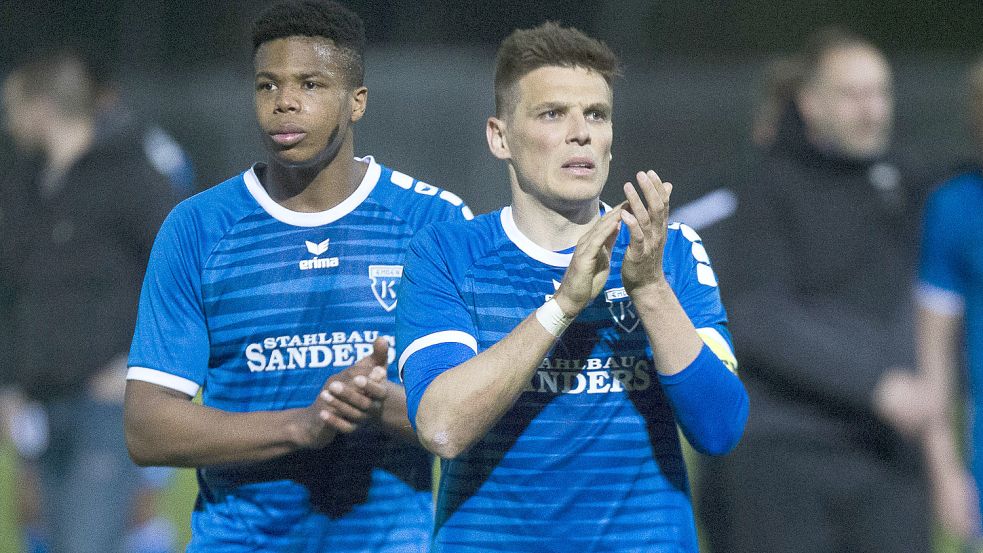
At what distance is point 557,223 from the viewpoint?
9.25ft

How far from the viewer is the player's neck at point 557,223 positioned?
111 inches

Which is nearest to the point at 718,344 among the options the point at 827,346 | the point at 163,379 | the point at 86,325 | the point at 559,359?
the point at 559,359

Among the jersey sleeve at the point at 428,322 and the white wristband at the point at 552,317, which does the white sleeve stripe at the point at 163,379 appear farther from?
the white wristband at the point at 552,317

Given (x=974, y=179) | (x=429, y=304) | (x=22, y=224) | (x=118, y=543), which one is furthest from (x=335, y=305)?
(x=22, y=224)

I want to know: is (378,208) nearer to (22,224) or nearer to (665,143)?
(22,224)

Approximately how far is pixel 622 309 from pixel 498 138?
46cm

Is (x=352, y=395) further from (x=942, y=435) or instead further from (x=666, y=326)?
(x=942, y=435)

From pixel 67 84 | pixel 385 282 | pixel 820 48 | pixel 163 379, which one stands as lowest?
pixel 163 379

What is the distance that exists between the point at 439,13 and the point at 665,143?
8.23 feet

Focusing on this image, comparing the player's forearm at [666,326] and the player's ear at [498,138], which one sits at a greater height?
the player's ear at [498,138]

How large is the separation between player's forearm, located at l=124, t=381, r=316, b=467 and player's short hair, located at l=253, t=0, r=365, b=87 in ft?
2.59

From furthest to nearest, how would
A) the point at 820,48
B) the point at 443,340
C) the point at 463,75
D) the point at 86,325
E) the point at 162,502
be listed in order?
the point at 463,75 < the point at 162,502 < the point at 86,325 < the point at 820,48 < the point at 443,340

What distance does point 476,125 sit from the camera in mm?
12586

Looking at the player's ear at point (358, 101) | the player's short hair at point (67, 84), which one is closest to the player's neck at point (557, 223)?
the player's ear at point (358, 101)
